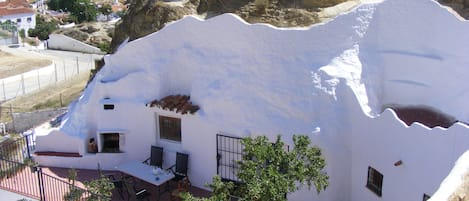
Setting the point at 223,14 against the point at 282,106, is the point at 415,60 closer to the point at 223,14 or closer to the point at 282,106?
the point at 282,106

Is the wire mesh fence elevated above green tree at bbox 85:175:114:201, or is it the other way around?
green tree at bbox 85:175:114:201

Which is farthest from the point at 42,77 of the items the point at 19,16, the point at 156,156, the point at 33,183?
the point at 19,16

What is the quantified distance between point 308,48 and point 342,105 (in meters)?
1.78

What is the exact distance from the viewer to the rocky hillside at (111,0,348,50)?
1382 cm

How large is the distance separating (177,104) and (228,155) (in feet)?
7.24

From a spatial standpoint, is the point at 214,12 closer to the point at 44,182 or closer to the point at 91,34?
the point at 44,182

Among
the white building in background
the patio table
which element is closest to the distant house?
the white building in background

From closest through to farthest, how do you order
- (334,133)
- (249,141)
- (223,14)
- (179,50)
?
(249,141), (334,133), (223,14), (179,50)

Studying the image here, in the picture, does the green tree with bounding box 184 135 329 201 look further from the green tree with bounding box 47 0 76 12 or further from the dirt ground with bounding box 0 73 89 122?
the green tree with bounding box 47 0 76 12

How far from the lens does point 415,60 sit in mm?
12773

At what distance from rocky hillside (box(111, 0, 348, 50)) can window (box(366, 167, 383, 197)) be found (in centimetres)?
437

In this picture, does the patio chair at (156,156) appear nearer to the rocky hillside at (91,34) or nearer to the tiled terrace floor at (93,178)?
the tiled terrace floor at (93,178)

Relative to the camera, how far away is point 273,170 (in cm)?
934

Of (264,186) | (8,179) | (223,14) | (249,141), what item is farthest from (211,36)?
(8,179)
